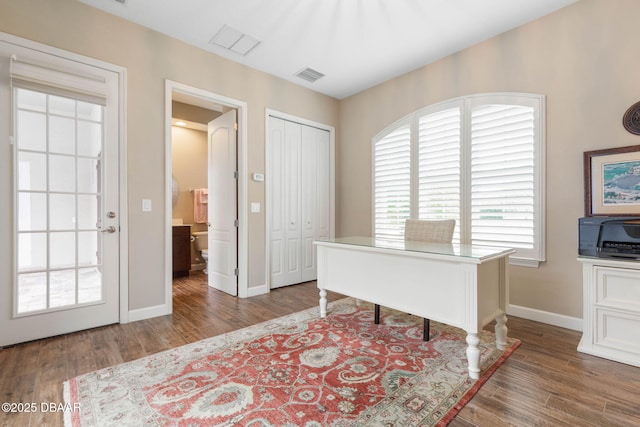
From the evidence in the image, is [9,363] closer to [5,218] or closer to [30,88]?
[5,218]

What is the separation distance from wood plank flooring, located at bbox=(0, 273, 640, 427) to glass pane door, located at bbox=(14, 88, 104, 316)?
0.43 meters

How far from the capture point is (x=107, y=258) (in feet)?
9.06

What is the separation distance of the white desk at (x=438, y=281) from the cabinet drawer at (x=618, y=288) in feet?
2.25

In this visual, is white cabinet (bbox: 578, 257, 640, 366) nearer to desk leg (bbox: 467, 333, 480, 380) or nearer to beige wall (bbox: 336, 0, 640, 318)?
beige wall (bbox: 336, 0, 640, 318)

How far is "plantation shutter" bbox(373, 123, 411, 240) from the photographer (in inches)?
155

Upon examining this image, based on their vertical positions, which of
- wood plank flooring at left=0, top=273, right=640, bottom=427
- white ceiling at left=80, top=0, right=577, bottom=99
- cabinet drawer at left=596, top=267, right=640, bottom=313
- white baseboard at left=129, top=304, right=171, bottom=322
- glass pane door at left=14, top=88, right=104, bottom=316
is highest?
white ceiling at left=80, top=0, right=577, bottom=99

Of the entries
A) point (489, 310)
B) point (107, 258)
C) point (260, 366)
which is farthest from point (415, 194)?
point (107, 258)

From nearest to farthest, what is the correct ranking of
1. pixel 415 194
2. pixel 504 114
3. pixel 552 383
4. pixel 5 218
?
pixel 552 383
pixel 5 218
pixel 504 114
pixel 415 194

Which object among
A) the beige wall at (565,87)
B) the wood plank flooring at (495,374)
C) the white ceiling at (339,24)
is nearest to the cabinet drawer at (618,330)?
the wood plank flooring at (495,374)

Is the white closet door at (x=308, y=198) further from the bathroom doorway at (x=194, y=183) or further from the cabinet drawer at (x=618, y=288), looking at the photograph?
the cabinet drawer at (x=618, y=288)

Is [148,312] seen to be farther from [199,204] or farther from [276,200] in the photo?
[199,204]

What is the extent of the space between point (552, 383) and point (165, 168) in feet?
12.1

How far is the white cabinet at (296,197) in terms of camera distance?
412 cm

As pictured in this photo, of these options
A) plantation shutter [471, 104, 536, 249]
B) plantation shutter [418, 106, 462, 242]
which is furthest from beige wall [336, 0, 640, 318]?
plantation shutter [418, 106, 462, 242]
